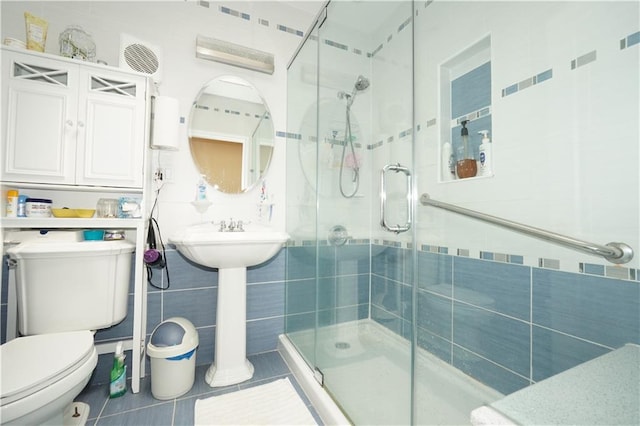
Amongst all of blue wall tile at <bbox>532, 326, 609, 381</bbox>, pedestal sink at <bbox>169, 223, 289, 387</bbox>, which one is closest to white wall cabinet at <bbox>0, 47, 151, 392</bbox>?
pedestal sink at <bbox>169, 223, 289, 387</bbox>

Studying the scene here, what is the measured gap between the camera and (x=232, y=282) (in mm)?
1583

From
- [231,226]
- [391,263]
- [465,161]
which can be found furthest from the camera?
[231,226]

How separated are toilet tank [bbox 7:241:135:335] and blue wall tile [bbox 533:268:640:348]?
1.84m

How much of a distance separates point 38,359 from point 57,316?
36cm

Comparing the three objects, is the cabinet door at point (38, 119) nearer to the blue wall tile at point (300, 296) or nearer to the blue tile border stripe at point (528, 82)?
the blue wall tile at point (300, 296)

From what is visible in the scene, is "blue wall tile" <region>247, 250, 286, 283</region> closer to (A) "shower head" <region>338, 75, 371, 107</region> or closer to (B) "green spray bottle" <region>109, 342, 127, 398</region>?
(B) "green spray bottle" <region>109, 342, 127, 398</region>

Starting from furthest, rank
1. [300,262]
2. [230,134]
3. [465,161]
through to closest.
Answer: [230,134], [300,262], [465,161]

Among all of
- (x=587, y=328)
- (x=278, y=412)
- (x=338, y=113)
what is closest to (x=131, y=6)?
(x=338, y=113)

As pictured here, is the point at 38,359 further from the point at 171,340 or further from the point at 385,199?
the point at 385,199

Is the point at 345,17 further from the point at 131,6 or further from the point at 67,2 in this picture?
the point at 67,2

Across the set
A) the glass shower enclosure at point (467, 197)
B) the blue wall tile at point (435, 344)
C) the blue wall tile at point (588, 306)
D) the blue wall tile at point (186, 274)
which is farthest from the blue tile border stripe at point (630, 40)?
the blue wall tile at point (186, 274)

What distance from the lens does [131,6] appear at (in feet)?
5.42

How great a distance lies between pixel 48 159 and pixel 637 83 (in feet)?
7.39

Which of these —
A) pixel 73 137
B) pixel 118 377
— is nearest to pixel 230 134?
pixel 73 137
